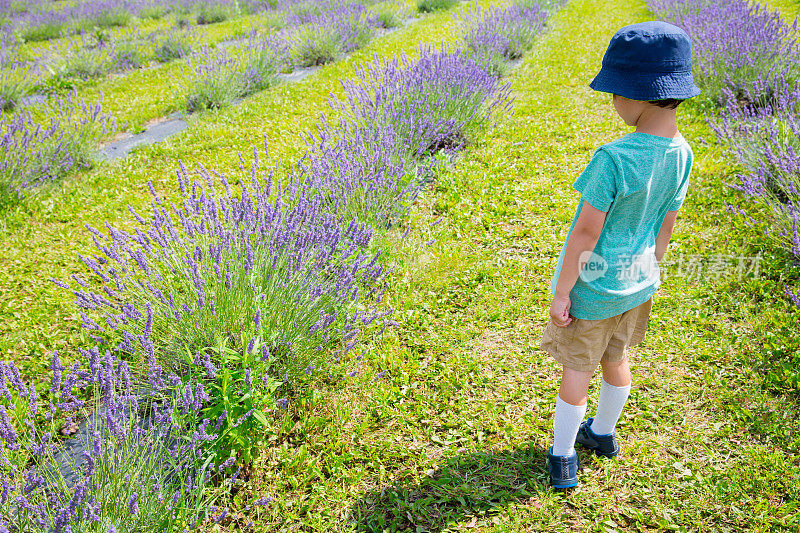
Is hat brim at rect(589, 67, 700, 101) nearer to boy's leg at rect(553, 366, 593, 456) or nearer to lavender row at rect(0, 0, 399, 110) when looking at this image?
boy's leg at rect(553, 366, 593, 456)

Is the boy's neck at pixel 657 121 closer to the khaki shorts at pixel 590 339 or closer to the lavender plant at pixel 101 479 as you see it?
the khaki shorts at pixel 590 339

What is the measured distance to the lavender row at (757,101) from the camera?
3.43 m

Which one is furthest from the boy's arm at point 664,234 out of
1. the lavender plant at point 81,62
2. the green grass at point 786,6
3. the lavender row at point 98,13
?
the lavender row at point 98,13

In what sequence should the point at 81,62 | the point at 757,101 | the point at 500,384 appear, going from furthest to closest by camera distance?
the point at 81,62, the point at 757,101, the point at 500,384

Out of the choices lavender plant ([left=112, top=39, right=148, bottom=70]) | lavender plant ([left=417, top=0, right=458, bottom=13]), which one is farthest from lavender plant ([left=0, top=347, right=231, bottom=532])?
lavender plant ([left=417, top=0, right=458, bottom=13])

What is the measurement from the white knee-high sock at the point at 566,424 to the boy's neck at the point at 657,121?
102cm

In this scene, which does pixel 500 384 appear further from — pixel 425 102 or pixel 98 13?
pixel 98 13

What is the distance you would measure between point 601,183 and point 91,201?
14.8ft

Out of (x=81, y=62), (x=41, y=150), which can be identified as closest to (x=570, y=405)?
(x=41, y=150)

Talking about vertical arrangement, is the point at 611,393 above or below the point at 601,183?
below

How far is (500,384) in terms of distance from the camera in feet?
8.57

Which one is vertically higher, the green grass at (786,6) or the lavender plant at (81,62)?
the lavender plant at (81,62)

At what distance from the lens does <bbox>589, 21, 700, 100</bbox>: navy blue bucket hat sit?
1.42m

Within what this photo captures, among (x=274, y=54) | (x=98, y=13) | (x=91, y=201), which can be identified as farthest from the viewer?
(x=98, y=13)
